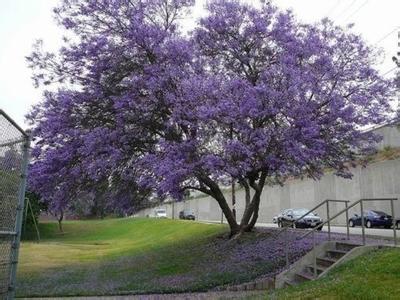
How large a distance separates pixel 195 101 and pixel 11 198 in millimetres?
9682

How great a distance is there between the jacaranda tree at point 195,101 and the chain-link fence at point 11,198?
8.20 m

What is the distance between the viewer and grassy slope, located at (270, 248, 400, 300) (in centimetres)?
842

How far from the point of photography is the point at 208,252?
68.9ft

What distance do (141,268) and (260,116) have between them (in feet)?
24.6

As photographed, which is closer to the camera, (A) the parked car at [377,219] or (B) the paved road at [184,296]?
(B) the paved road at [184,296]

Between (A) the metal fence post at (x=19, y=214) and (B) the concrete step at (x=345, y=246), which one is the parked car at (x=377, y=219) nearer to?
(B) the concrete step at (x=345, y=246)

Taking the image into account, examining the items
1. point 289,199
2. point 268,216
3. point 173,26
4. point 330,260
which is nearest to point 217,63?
point 173,26

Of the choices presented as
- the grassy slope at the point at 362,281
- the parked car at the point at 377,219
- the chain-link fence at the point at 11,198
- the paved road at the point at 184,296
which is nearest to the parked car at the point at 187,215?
the parked car at the point at 377,219

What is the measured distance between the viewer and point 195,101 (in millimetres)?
15961

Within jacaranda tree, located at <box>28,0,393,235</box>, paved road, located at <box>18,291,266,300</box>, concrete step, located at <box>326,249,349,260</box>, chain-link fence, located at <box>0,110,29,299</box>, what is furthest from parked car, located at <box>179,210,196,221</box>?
chain-link fence, located at <box>0,110,29,299</box>

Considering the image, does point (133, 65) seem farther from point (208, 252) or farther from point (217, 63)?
point (208, 252)

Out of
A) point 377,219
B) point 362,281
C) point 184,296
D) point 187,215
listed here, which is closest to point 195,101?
point 184,296

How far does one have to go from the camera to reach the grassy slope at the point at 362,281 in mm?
8422

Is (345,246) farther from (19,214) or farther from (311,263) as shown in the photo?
(19,214)
